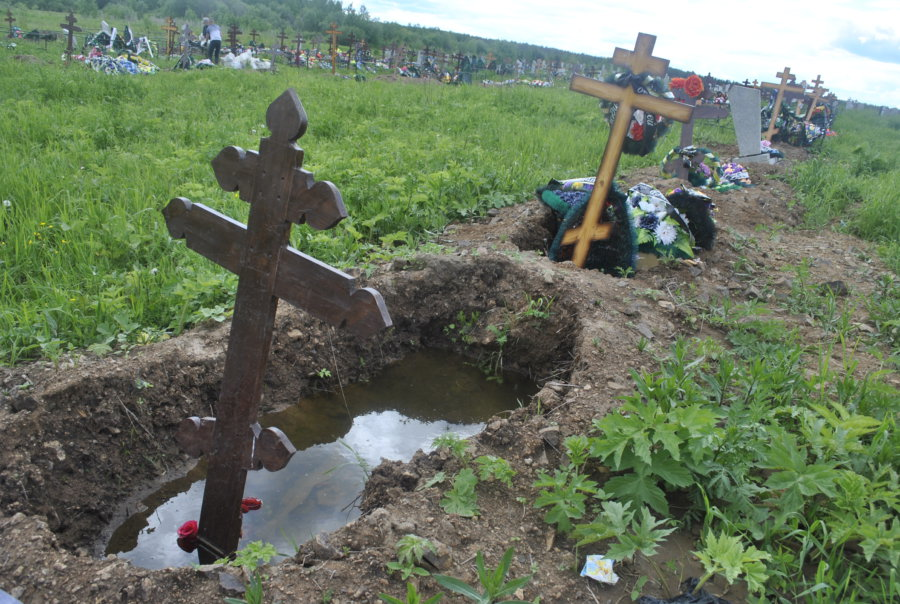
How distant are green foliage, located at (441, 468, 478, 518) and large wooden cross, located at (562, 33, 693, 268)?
2761 mm

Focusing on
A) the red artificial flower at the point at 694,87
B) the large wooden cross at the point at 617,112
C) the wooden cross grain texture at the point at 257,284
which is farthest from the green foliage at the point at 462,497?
the red artificial flower at the point at 694,87

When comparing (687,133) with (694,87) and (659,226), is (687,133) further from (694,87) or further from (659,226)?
(659,226)

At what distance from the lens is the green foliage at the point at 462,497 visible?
79.4 inches

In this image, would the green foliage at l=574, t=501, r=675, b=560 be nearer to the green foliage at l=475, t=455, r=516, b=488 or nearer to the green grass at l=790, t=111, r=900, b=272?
the green foliage at l=475, t=455, r=516, b=488

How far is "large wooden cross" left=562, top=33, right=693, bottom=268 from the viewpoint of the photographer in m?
4.21

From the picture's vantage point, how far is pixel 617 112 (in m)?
4.30

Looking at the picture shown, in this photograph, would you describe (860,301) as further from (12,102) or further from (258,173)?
(12,102)

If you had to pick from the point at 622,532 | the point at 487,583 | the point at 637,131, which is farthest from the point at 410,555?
the point at 637,131

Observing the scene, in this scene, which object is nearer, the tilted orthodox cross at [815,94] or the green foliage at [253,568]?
the green foliage at [253,568]

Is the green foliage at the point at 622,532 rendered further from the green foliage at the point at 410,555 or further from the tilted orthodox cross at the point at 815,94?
the tilted orthodox cross at the point at 815,94

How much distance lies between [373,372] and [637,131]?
3.64m

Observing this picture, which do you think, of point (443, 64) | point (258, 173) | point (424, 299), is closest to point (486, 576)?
point (258, 173)

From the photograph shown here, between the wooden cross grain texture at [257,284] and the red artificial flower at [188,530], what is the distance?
0.08 metres

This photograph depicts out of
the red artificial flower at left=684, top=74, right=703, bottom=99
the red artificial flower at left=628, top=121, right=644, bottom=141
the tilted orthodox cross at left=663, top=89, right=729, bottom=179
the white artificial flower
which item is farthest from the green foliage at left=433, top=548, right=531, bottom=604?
the red artificial flower at left=684, top=74, right=703, bottom=99
